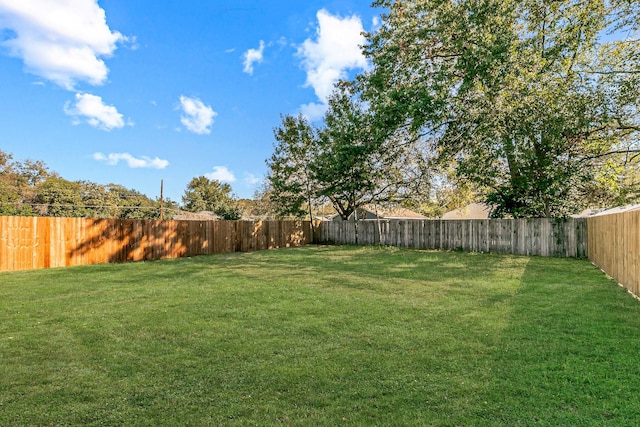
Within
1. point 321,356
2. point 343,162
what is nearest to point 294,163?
point 343,162

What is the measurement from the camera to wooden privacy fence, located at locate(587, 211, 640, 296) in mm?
5398

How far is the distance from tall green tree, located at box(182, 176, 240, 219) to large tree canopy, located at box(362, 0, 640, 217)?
3170 cm

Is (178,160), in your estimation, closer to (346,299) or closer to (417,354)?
(346,299)

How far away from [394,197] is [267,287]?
12.3m

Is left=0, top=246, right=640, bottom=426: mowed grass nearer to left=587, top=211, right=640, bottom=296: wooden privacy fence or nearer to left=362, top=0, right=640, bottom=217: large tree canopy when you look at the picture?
left=587, top=211, right=640, bottom=296: wooden privacy fence

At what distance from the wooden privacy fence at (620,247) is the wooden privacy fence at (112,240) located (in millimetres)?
11837

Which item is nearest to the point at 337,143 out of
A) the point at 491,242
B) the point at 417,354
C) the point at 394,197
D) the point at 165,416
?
the point at 394,197

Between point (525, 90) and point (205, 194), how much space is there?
40.5 meters

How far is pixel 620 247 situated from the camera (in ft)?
20.8

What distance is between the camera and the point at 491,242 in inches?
514

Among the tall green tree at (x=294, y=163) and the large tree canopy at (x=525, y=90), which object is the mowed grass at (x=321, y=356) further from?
the tall green tree at (x=294, y=163)

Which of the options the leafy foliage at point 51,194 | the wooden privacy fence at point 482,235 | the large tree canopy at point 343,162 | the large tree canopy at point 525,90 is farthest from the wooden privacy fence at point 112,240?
the leafy foliage at point 51,194

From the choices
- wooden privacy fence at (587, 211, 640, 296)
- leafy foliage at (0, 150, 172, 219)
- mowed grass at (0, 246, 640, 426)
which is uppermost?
leafy foliage at (0, 150, 172, 219)

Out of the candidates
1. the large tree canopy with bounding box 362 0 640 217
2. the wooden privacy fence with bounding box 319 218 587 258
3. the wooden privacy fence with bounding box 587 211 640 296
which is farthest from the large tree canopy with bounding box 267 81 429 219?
the wooden privacy fence with bounding box 587 211 640 296
